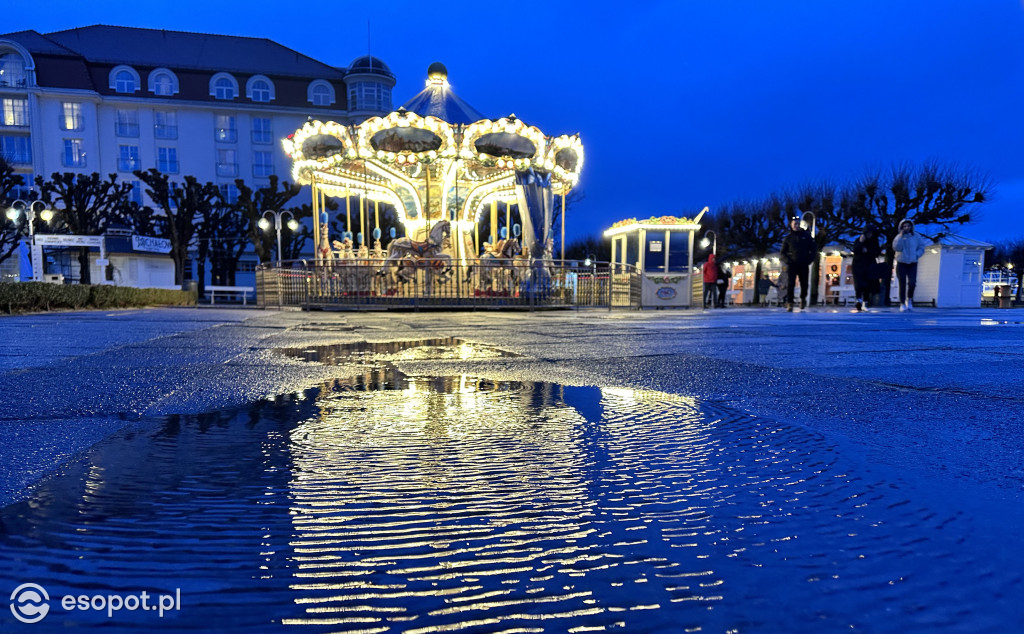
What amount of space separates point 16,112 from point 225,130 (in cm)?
1271

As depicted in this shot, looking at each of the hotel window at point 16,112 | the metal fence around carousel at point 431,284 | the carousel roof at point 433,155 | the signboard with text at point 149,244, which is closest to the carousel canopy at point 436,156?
the carousel roof at point 433,155

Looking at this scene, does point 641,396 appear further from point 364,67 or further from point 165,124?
point 165,124

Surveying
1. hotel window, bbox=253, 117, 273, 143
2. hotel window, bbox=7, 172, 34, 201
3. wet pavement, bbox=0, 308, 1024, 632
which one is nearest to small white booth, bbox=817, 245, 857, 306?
wet pavement, bbox=0, 308, 1024, 632

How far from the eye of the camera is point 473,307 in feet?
43.4

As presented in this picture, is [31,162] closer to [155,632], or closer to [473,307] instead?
[473,307]

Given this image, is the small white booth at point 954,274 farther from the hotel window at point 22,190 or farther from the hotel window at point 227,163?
the hotel window at point 22,190

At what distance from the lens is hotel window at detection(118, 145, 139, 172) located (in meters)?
38.0

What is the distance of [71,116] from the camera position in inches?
1446

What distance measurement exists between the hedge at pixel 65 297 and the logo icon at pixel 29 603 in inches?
463

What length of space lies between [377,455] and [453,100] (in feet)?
52.6

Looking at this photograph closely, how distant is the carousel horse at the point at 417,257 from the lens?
13.4 meters

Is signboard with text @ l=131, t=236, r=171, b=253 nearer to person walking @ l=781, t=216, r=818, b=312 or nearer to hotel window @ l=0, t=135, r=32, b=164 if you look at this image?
hotel window @ l=0, t=135, r=32, b=164

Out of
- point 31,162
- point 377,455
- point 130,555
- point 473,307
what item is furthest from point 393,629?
point 31,162

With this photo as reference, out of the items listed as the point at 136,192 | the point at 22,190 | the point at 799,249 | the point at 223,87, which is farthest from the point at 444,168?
the point at 22,190
